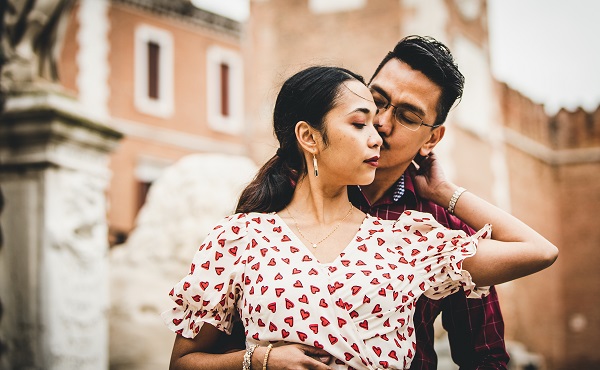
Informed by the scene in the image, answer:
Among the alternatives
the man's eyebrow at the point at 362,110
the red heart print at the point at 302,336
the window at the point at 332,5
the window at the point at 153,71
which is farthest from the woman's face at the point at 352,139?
the window at the point at 153,71

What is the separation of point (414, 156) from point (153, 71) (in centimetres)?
1773

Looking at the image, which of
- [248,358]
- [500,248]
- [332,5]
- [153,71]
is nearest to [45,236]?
[248,358]

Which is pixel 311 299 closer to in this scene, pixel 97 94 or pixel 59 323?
pixel 59 323

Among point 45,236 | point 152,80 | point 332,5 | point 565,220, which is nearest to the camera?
point 45,236

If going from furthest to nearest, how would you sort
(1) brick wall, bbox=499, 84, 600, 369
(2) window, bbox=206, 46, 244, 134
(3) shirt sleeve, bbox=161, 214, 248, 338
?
(2) window, bbox=206, 46, 244, 134 < (1) brick wall, bbox=499, 84, 600, 369 < (3) shirt sleeve, bbox=161, 214, 248, 338

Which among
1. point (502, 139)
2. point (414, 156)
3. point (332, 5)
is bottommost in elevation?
point (414, 156)

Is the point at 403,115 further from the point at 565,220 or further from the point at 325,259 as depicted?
the point at 565,220

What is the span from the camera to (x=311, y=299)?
78.5 inches

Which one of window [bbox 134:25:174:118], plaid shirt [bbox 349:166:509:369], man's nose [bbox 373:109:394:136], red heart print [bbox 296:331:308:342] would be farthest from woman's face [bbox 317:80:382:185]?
window [bbox 134:25:174:118]

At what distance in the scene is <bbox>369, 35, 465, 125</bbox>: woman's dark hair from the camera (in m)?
2.40

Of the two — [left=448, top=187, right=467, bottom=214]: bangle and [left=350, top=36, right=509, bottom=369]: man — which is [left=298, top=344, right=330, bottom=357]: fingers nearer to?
[left=350, top=36, right=509, bottom=369]: man

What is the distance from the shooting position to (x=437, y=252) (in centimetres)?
218

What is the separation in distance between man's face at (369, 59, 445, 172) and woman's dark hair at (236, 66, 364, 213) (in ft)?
0.43

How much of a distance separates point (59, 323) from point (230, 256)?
2.06m
